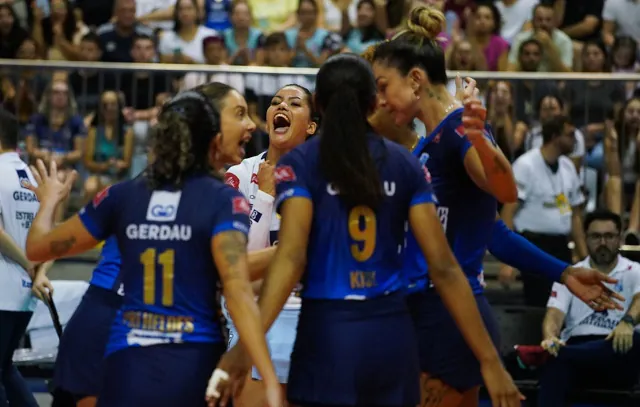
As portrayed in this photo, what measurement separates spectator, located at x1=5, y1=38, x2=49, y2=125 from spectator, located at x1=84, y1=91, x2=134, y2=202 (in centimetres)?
62

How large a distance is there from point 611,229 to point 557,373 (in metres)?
1.23

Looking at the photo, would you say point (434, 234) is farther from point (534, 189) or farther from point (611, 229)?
point (534, 189)

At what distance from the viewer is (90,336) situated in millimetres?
5715

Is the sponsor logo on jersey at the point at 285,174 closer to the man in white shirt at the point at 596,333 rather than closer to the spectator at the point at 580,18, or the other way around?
the man in white shirt at the point at 596,333

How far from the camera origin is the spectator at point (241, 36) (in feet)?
42.1

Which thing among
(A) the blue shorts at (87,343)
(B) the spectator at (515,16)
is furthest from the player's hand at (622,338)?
(B) the spectator at (515,16)

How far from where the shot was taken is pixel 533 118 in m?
11.6

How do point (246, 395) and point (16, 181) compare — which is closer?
point (246, 395)

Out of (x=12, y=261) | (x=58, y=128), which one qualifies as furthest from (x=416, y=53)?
(x=58, y=128)

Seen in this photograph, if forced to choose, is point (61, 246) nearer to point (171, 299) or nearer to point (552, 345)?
point (171, 299)

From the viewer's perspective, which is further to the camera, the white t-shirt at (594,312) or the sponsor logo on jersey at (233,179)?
the white t-shirt at (594,312)

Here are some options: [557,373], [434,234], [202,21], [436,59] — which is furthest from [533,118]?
[434,234]

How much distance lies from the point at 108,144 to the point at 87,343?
6.34 meters

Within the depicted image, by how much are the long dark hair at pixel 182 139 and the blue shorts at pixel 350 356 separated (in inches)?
26.4
